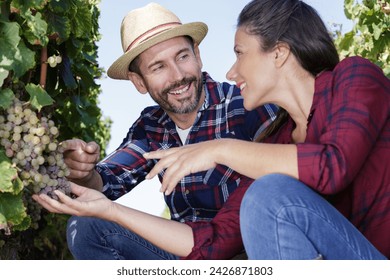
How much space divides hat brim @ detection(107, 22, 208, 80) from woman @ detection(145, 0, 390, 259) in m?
0.84

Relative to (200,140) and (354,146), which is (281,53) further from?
(200,140)

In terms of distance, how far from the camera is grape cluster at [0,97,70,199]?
2713 mm

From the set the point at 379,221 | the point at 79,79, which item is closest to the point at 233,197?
the point at 379,221

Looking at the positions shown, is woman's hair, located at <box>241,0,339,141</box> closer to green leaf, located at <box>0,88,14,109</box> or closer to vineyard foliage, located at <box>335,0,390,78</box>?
green leaf, located at <box>0,88,14,109</box>

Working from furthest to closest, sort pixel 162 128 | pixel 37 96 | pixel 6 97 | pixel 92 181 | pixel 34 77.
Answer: pixel 162 128 < pixel 92 181 < pixel 34 77 < pixel 37 96 < pixel 6 97

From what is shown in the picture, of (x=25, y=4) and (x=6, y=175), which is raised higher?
(x=25, y=4)

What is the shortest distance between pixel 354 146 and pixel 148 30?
1.71m

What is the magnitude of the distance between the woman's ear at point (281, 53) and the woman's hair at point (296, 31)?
1 centimetres

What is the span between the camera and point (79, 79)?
4188mm

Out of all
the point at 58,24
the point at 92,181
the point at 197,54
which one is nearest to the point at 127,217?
the point at 92,181

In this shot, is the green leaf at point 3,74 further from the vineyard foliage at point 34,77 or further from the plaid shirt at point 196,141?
the plaid shirt at point 196,141

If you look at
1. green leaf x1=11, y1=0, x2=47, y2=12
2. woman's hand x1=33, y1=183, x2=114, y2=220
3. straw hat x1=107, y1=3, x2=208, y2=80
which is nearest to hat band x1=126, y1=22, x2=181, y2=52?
straw hat x1=107, y1=3, x2=208, y2=80

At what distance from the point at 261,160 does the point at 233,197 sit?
1.89 feet

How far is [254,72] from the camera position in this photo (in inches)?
115
